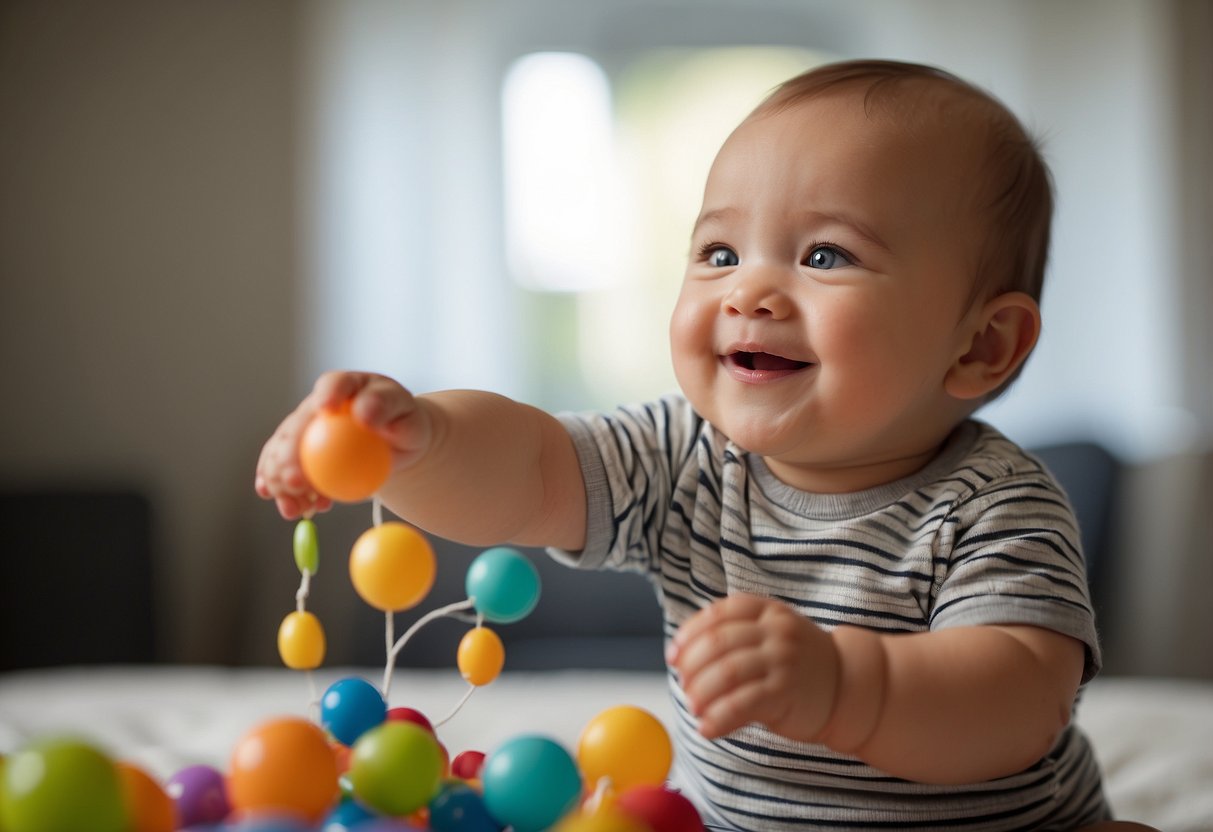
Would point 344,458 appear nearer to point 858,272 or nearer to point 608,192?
point 858,272

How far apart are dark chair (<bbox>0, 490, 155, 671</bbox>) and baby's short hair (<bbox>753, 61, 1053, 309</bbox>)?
1.89 metres

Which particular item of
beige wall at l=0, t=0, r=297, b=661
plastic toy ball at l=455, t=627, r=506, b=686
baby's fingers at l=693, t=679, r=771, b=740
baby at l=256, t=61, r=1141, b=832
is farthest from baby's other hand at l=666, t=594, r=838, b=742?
beige wall at l=0, t=0, r=297, b=661

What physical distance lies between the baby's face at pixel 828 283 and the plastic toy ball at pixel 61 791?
0.42 m

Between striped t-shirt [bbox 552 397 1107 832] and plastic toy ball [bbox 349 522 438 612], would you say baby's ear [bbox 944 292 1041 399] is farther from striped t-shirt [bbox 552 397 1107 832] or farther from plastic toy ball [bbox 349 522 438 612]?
plastic toy ball [bbox 349 522 438 612]

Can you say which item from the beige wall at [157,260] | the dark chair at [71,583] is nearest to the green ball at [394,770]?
the dark chair at [71,583]

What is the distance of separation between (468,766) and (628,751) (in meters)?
0.15

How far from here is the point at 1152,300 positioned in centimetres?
254

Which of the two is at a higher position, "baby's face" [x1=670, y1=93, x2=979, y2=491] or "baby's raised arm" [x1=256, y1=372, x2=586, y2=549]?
"baby's face" [x1=670, y1=93, x2=979, y2=491]

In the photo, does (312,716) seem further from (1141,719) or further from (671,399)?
(1141,719)

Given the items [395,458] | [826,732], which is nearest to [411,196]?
[395,458]

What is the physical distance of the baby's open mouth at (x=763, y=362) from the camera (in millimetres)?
752

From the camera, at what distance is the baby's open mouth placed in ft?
2.47

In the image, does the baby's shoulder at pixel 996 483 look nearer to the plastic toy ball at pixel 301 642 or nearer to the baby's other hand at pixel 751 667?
the baby's other hand at pixel 751 667

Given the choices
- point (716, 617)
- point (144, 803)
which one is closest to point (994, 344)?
point (716, 617)
